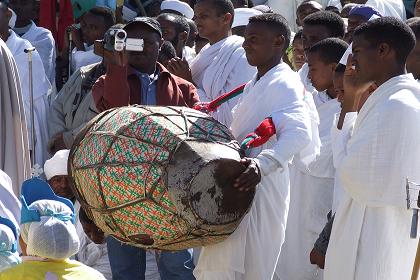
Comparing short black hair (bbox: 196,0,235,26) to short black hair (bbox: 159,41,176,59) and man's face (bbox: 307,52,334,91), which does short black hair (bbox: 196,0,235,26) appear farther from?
man's face (bbox: 307,52,334,91)

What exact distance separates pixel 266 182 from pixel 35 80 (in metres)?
4.29

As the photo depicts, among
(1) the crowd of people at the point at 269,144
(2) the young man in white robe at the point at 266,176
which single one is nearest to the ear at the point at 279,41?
(1) the crowd of people at the point at 269,144

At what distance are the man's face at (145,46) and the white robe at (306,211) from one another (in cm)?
146

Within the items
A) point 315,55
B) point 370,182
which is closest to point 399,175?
point 370,182

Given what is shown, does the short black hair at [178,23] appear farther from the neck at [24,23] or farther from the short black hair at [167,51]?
the neck at [24,23]

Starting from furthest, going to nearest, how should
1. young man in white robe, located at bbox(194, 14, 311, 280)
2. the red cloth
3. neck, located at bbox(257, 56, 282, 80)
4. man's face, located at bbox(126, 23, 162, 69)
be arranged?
man's face, located at bbox(126, 23, 162, 69) → neck, located at bbox(257, 56, 282, 80) → young man in white robe, located at bbox(194, 14, 311, 280) → the red cloth

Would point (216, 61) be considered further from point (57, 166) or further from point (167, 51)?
point (57, 166)

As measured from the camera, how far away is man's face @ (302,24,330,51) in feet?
29.4

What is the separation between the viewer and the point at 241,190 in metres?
5.61

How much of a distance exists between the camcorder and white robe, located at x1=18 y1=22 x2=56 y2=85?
383 cm

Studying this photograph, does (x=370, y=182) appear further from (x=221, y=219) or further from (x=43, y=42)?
(x=43, y=42)

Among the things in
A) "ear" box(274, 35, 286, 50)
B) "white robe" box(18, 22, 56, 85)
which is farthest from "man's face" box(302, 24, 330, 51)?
"white robe" box(18, 22, 56, 85)

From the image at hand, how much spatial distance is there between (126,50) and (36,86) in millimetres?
3315

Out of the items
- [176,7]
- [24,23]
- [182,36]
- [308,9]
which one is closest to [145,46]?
[182,36]
